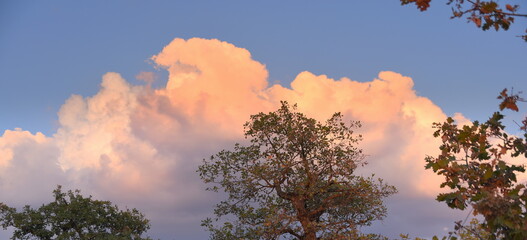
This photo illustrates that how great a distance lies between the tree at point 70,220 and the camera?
1587 inches

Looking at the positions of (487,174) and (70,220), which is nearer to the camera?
(487,174)

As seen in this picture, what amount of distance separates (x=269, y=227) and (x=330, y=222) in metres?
3.62

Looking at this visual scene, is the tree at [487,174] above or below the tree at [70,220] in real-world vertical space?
below

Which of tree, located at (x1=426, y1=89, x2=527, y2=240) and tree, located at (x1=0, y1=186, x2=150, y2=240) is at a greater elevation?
tree, located at (x1=0, y1=186, x2=150, y2=240)

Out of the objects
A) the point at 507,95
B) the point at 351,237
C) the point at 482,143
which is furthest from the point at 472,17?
the point at 351,237

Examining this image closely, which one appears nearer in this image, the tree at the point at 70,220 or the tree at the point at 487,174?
the tree at the point at 487,174

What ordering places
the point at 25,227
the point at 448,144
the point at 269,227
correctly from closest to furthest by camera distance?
the point at 448,144 < the point at 269,227 < the point at 25,227

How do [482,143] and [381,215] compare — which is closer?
[482,143]

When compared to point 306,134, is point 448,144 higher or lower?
lower

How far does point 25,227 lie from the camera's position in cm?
4062

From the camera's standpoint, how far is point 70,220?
135ft

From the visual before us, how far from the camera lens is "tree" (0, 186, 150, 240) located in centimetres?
4031

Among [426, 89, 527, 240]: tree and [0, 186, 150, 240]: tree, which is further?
[0, 186, 150, 240]: tree

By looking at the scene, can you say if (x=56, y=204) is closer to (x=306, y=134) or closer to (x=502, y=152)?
(x=306, y=134)
